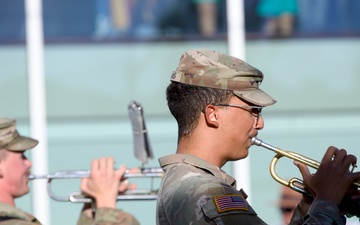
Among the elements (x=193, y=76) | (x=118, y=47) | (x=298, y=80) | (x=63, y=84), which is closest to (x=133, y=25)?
(x=118, y=47)

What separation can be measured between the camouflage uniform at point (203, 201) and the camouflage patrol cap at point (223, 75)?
226mm

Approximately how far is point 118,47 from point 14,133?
8.73 feet

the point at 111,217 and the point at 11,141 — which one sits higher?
the point at 11,141

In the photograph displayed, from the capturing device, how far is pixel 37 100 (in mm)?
7121

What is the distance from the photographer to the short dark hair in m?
2.95

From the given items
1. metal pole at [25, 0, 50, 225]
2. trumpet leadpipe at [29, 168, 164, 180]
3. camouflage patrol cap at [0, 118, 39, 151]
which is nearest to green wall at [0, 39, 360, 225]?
metal pole at [25, 0, 50, 225]

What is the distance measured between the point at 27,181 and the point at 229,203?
1943 millimetres

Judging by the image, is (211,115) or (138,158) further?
(138,158)

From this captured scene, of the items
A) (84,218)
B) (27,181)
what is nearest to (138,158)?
(84,218)

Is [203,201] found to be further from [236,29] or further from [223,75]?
[236,29]

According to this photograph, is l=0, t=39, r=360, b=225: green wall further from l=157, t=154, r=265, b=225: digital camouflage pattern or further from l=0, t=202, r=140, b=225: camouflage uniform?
l=157, t=154, r=265, b=225: digital camouflage pattern

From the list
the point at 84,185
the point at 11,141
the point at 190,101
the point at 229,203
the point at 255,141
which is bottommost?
the point at 84,185

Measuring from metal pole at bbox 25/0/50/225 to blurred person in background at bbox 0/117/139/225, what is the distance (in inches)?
92.9

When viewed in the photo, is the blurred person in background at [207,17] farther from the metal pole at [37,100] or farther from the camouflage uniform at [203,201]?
the camouflage uniform at [203,201]
